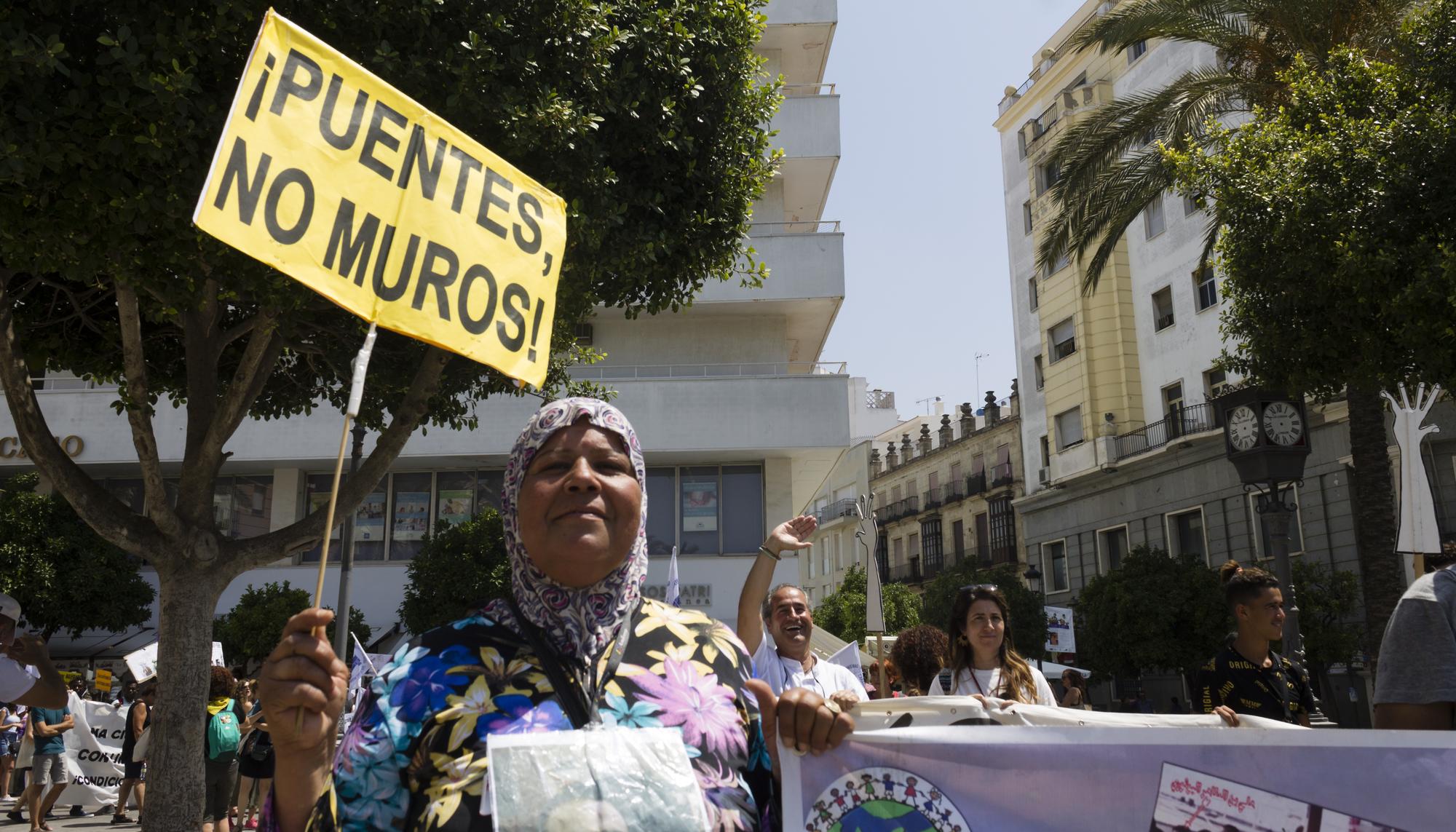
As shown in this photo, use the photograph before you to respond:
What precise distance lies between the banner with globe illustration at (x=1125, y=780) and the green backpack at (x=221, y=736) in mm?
10078

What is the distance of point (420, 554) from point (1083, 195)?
13709mm

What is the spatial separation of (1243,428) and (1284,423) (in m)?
Result: 0.35

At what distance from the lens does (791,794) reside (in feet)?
8.15

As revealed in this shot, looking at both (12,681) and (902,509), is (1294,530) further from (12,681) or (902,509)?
(902,509)

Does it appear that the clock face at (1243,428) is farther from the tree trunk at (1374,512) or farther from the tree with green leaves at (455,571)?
the tree with green leaves at (455,571)

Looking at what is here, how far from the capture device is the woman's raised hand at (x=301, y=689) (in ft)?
6.86

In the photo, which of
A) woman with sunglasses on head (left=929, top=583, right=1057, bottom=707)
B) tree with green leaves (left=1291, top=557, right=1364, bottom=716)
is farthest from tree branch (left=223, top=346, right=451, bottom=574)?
tree with green leaves (left=1291, top=557, right=1364, bottom=716)

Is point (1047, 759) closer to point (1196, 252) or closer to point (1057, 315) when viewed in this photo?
point (1196, 252)

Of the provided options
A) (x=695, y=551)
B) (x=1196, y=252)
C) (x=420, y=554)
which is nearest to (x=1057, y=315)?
(x=1196, y=252)

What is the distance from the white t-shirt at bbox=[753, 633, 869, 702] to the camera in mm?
5696

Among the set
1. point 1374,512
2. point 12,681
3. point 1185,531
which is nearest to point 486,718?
point 12,681

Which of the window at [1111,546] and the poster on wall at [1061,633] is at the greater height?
the window at [1111,546]

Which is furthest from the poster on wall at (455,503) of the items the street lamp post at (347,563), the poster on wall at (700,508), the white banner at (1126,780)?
the white banner at (1126,780)

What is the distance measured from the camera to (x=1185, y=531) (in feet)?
115
